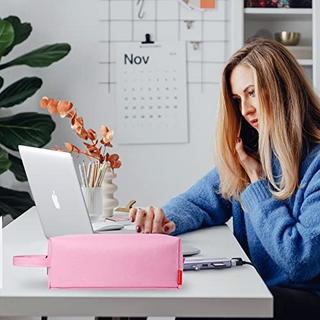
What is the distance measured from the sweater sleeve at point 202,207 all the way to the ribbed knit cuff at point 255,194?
0.22 meters

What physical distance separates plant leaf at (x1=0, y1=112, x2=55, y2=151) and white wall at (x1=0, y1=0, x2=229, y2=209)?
203 mm

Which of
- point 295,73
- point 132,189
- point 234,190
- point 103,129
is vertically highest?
point 295,73

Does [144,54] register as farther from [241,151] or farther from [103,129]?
[241,151]

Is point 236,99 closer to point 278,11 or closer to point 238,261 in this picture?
point 238,261

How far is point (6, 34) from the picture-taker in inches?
118

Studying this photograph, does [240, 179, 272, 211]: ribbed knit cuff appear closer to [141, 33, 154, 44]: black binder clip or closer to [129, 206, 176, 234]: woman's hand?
[129, 206, 176, 234]: woman's hand

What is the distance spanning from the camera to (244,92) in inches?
77.3

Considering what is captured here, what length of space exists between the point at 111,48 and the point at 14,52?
17.1 inches

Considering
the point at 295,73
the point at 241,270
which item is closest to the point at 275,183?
the point at 295,73

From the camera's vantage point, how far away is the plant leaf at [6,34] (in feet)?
9.81

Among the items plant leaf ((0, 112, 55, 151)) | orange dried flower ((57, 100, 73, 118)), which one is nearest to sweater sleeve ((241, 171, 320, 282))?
orange dried flower ((57, 100, 73, 118))

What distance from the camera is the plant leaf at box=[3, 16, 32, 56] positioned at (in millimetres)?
3111

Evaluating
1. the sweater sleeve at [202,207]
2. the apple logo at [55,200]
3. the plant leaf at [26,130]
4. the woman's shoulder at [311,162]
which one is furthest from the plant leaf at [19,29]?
the woman's shoulder at [311,162]

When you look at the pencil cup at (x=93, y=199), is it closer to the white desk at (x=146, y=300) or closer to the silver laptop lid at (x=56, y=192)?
the silver laptop lid at (x=56, y=192)
